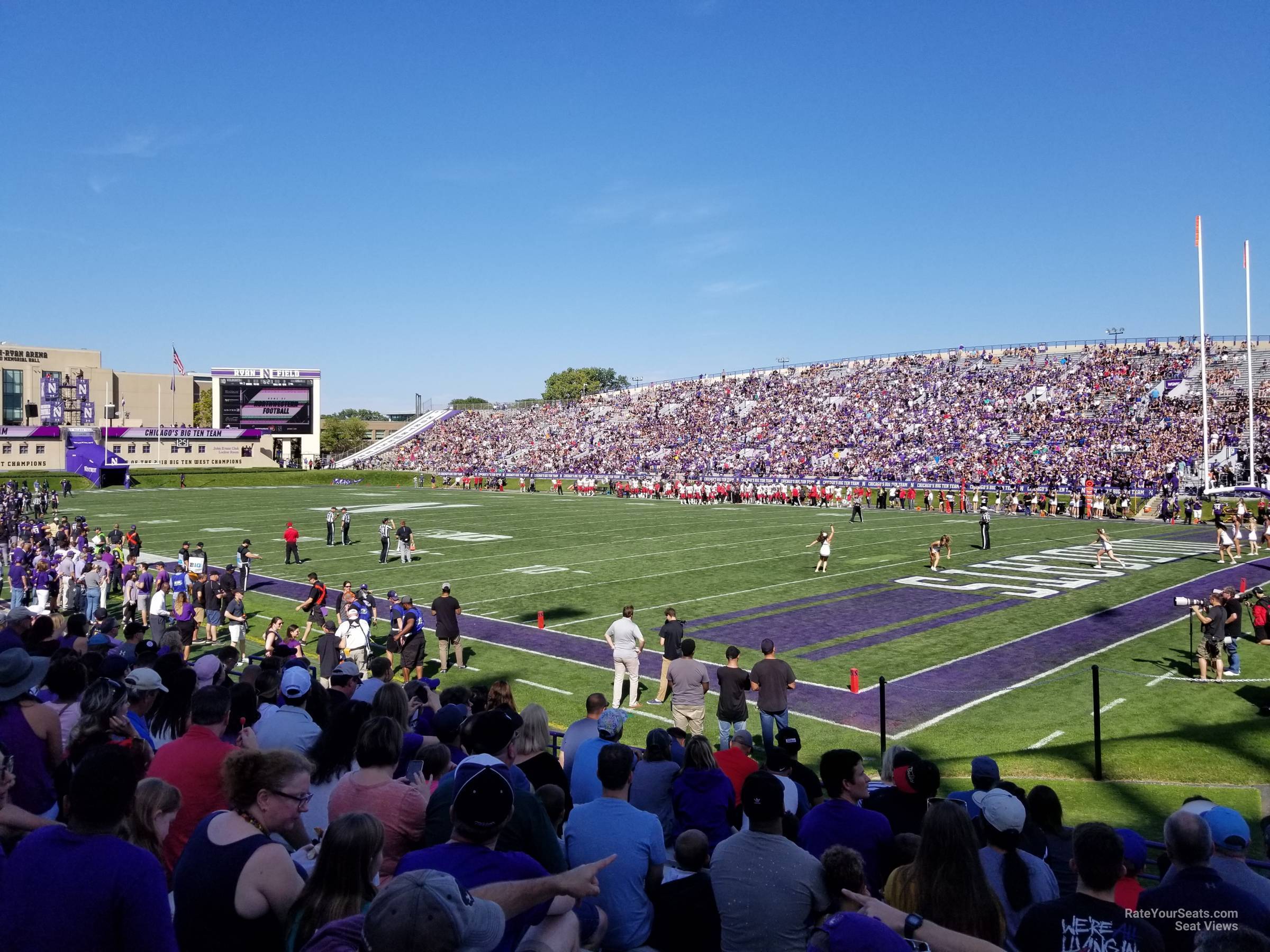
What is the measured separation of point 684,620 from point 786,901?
15587 millimetres

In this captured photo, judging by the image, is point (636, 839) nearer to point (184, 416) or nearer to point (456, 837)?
point (456, 837)

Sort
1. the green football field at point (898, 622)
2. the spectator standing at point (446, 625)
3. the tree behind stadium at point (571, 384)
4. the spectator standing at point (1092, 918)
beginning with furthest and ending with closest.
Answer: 1. the tree behind stadium at point (571, 384)
2. the spectator standing at point (446, 625)
3. the green football field at point (898, 622)
4. the spectator standing at point (1092, 918)

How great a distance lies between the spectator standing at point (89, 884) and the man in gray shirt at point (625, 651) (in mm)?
10379

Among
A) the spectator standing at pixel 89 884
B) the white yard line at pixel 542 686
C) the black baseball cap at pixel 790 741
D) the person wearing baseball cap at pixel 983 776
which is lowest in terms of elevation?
the white yard line at pixel 542 686

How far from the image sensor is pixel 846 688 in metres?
14.2

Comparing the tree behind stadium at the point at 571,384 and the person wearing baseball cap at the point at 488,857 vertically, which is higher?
the tree behind stadium at the point at 571,384

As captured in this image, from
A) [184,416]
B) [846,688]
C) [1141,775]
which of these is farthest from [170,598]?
[184,416]

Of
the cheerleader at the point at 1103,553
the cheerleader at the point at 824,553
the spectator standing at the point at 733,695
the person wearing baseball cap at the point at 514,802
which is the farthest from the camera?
the cheerleader at the point at 1103,553

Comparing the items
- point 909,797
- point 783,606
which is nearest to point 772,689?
point 909,797

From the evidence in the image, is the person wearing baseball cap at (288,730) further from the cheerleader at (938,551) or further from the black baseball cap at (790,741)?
the cheerleader at (938,551)

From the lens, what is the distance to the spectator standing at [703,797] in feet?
18.6

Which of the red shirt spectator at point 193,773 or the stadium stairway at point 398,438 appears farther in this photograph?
the stadium stairway at point 398,438

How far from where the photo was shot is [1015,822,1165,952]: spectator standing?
11.6 feet

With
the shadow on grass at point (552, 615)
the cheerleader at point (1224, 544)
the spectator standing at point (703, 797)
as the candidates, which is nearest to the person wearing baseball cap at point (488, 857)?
the spectator standing at point (703, 797)
